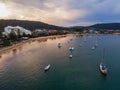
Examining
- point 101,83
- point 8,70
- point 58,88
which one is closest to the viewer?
point 58,88

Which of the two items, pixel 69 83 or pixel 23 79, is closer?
pixel 69 83

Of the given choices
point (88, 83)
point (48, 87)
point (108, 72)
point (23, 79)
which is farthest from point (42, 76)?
point (108, 72)

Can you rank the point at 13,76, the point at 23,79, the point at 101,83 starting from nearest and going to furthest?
1. the point at 101,83
2. the point at 23,79
3. the point at 13,76

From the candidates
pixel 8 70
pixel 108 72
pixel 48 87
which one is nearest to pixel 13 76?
pixel 8 70

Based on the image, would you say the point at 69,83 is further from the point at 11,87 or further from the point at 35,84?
the point at 11,87

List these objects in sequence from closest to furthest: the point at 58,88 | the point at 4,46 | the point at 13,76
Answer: the point at 58,88, the point at 13,76, the point at 4,46

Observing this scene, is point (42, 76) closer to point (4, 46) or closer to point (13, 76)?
point (13, 76)

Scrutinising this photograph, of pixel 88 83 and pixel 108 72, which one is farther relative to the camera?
pixel 108 72

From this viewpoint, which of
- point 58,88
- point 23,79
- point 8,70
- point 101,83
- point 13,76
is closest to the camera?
point 58,88
